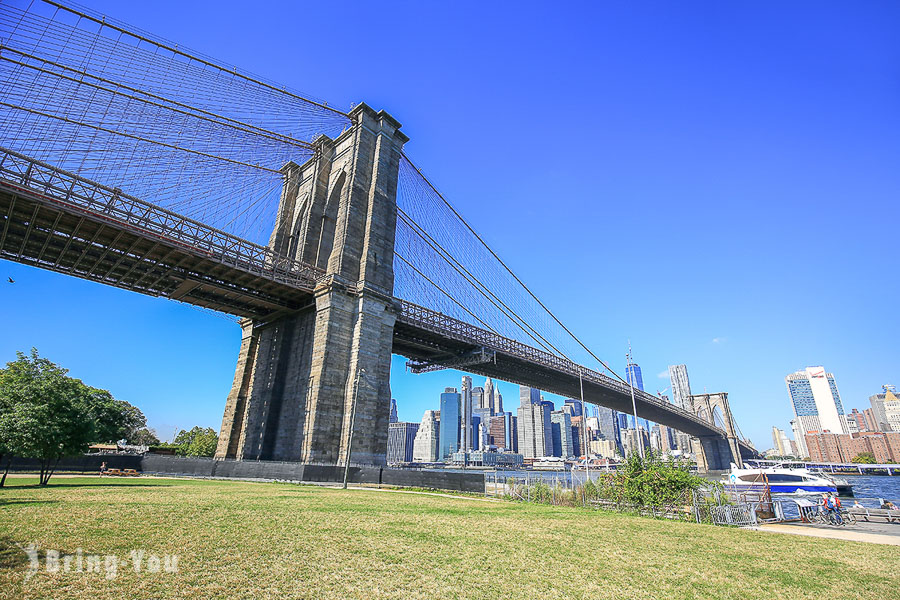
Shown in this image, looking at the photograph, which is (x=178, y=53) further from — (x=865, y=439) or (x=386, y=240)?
(x=865, y=439)

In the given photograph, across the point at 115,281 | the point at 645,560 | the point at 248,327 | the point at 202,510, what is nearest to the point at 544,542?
the point at 645,560

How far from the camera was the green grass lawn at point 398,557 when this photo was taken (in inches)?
211

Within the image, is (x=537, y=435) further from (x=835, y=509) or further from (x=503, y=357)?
(x=835, y=509)

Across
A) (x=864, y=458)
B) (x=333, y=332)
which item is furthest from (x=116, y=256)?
(x=864, y=458)

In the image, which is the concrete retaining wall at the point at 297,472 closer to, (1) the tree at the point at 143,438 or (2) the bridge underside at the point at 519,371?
(2) the bridge underside at the point at 519,371

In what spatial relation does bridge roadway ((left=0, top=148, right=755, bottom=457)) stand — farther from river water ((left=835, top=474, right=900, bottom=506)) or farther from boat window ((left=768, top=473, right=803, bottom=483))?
river water ((left=835, top=474, right=900, bottom=506))

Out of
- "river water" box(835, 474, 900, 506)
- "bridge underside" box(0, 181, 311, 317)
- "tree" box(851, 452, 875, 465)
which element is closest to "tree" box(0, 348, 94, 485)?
"bridge underside" box(0, 181, 311, 317)

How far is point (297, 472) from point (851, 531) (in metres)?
23.9

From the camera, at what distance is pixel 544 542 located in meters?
9.04

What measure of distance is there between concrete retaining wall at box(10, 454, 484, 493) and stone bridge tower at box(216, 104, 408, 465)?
2734 mm

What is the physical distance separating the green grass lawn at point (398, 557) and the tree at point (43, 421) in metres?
5.99

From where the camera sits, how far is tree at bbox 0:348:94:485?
15.5 m

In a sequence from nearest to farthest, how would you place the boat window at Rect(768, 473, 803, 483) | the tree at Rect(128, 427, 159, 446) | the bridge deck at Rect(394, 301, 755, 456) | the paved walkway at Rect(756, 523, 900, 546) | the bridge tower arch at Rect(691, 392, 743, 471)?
the paved walkway at Rect(756, 523, 900, 546), the boat window at Rect(768, 473, 803, 483), the bridge deck at Rect(394, 301, 755, 456), the tree at Rect(128, 427, 159, 446), the bridge tower arch at Rect(691, 392, 743, 471)

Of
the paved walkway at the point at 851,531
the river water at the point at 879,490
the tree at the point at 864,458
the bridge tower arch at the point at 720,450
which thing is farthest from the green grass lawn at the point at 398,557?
the tree at the point at 864,458
